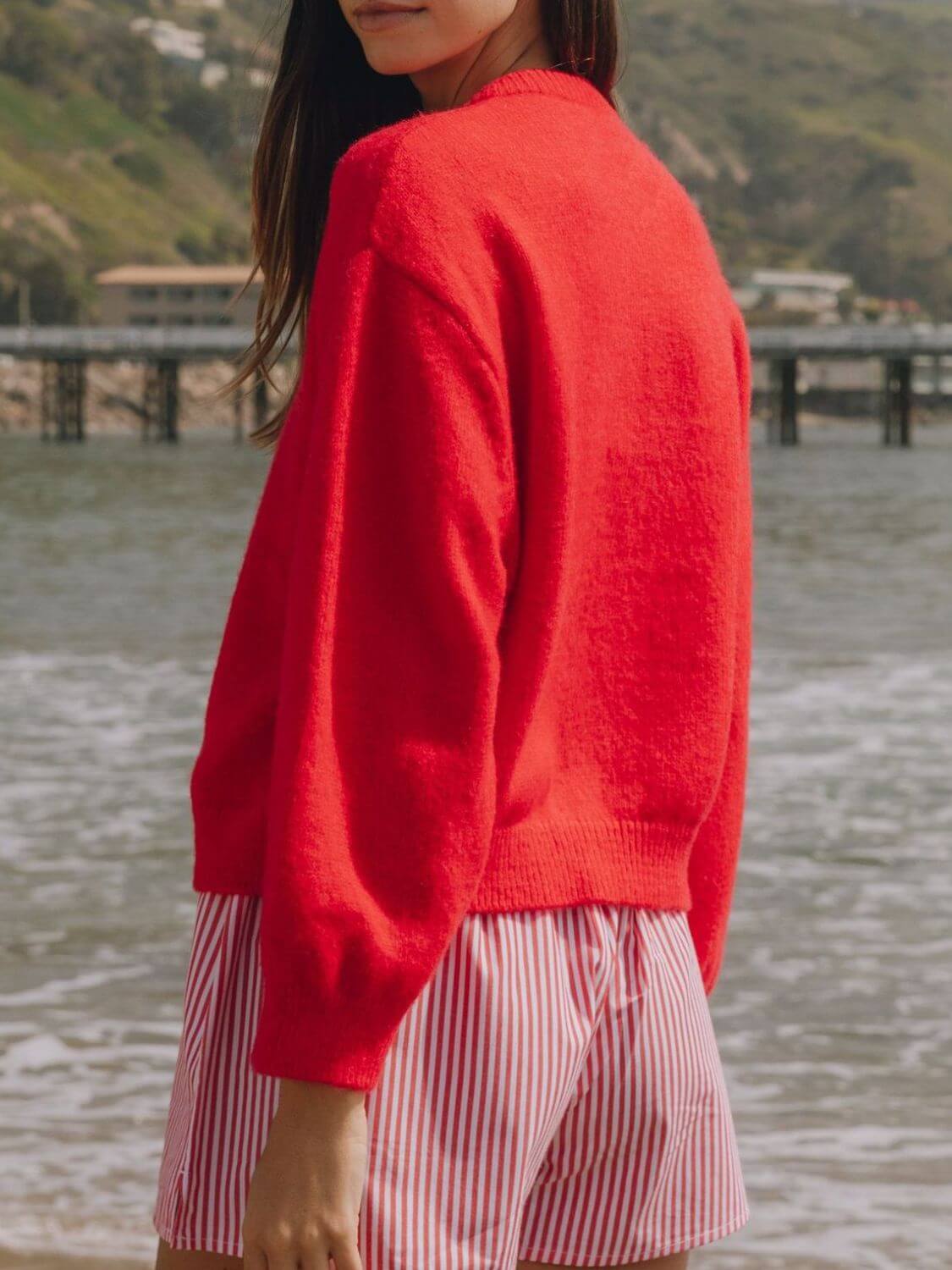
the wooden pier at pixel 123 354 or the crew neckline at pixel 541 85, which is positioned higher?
the crew neckline at pixel 541 85

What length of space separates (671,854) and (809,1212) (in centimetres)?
246

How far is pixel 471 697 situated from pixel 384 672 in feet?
0.17

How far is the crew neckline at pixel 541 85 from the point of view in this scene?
1250 mm

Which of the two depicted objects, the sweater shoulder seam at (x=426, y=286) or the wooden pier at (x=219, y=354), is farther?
the wooden pier at (x=219, y=354)

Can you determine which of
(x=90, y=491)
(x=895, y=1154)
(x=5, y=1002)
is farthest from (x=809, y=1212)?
(x=90, y=491)

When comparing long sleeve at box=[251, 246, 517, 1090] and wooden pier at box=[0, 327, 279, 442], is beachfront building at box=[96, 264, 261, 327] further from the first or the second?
long sleeve at box=[251, 246, 517, 1090]

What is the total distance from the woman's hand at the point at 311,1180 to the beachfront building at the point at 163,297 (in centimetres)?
10294

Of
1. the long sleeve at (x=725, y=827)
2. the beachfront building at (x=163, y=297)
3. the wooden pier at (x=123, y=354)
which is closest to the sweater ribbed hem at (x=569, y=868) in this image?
the long sleeve at (x=725, y=827)

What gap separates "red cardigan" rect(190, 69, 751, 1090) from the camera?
1100 mm

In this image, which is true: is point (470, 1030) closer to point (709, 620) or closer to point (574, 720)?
point (574, 720)

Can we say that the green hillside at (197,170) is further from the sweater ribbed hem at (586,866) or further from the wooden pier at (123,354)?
the sweater ribbed hem at (586,866)

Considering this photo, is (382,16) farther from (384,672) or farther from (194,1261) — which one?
(194,1261)

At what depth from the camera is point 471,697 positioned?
3.65 feet

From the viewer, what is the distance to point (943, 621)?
48.3 feet
